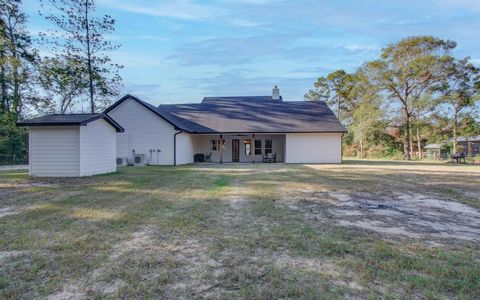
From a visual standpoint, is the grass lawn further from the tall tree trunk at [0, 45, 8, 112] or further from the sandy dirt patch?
the tall tree trunk at [0, 45, 8, 112]

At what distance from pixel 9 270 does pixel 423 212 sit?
20.9ft

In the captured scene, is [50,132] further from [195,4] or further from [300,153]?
[300,153]

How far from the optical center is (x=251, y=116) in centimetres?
2334

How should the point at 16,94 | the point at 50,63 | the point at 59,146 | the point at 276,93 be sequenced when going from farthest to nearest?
the point at 276,93 < the point at 50,63 < the point at 16,94 < the point at 59,146

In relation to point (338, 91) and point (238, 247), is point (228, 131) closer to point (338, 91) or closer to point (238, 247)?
point (238, 247)

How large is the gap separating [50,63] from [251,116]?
15.5m

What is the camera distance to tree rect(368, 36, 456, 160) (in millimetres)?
26200

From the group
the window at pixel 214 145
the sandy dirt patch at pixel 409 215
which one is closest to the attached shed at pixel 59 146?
the sandy dirt patch at pixel 409 215

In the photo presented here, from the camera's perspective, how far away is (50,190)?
8.05 meters

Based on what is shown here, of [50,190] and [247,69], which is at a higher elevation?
[247,69]

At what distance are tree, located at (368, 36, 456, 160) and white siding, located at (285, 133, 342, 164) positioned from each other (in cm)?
1201

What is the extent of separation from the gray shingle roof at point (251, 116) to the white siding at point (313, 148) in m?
0.55

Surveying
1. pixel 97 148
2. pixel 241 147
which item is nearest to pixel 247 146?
pixel 241 147

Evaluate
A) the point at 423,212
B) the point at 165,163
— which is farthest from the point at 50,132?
the point at 423,212
